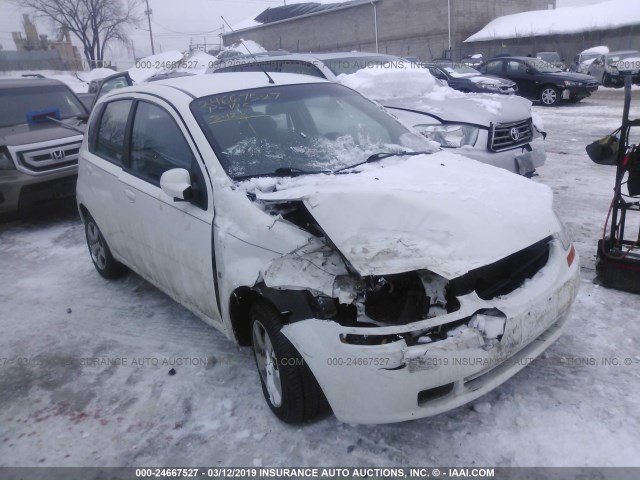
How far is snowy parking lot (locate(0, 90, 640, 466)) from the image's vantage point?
2.57m

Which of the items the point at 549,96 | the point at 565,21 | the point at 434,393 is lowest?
the point at 434,393

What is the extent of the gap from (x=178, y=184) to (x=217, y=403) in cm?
128

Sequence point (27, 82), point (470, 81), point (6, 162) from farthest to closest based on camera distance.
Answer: point (470, 81) → point (27, 82) → point (6, 162)

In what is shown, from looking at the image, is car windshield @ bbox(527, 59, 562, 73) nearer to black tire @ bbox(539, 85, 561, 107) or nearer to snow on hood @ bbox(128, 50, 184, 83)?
black tire @ bbox(539, 85, 561, 107)

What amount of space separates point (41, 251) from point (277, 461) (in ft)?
14.9

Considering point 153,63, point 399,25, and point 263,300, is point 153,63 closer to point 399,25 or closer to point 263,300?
point 399,25

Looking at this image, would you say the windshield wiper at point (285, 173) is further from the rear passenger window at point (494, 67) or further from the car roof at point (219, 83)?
the rear passenger window at point (494, 67)

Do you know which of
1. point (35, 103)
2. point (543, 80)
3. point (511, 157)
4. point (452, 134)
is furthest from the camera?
point (543, 80)

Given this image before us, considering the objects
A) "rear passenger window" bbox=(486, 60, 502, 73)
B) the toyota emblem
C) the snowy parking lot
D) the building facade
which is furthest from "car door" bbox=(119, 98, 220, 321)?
the building facade

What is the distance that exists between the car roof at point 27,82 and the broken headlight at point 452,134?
5.96 metres

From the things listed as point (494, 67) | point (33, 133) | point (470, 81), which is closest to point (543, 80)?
point (494, 67)

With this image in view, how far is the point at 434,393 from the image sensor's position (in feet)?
7.84

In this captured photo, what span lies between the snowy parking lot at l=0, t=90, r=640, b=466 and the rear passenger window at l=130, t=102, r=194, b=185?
120cm

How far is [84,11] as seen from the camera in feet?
138
